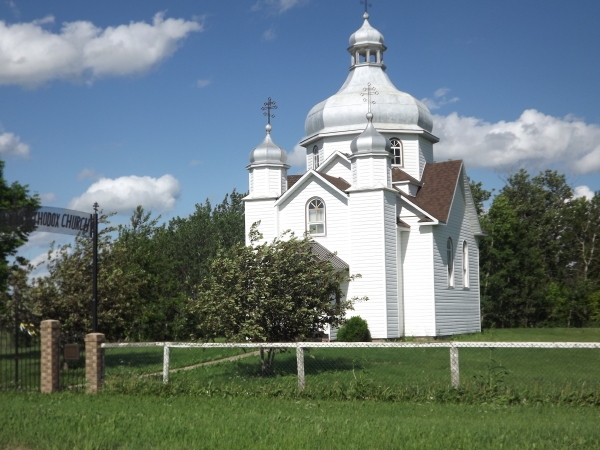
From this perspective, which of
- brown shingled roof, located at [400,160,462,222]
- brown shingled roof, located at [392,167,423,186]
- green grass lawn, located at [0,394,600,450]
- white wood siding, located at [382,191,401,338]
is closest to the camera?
green grass lawn, located at [0,394,600,450]

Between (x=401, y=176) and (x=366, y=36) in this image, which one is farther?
(x=366, y=36)

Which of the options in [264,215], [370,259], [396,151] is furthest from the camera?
[396,151]

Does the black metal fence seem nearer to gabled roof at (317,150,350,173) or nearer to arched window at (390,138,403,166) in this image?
gabled roof at (317,150,350,173)

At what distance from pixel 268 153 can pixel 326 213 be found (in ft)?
11.7

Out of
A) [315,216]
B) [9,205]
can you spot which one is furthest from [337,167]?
[9,205]

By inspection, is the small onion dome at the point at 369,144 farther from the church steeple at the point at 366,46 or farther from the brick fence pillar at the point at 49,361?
the brick fence pillar at the point at 49,361

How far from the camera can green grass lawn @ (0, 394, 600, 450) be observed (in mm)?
8797

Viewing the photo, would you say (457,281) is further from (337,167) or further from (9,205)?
(9,205)

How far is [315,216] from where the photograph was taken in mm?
29422

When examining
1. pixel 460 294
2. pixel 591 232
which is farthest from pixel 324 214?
pixel 591 232

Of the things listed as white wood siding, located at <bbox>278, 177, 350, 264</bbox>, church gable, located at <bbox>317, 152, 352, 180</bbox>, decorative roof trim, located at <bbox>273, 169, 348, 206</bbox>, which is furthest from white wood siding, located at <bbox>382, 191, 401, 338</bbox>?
church gable, located at <bbox>317, 152, 352, 180</bbox>

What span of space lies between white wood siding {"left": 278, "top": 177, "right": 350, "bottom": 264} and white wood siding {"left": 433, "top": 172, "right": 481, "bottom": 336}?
13.0ft

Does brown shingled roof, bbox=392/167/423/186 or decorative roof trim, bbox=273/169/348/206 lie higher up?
brown shingled roof, bbox=392/167/423/186

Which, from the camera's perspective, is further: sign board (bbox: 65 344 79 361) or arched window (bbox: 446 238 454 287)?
arched window (bbox: 446 238 454 287)
